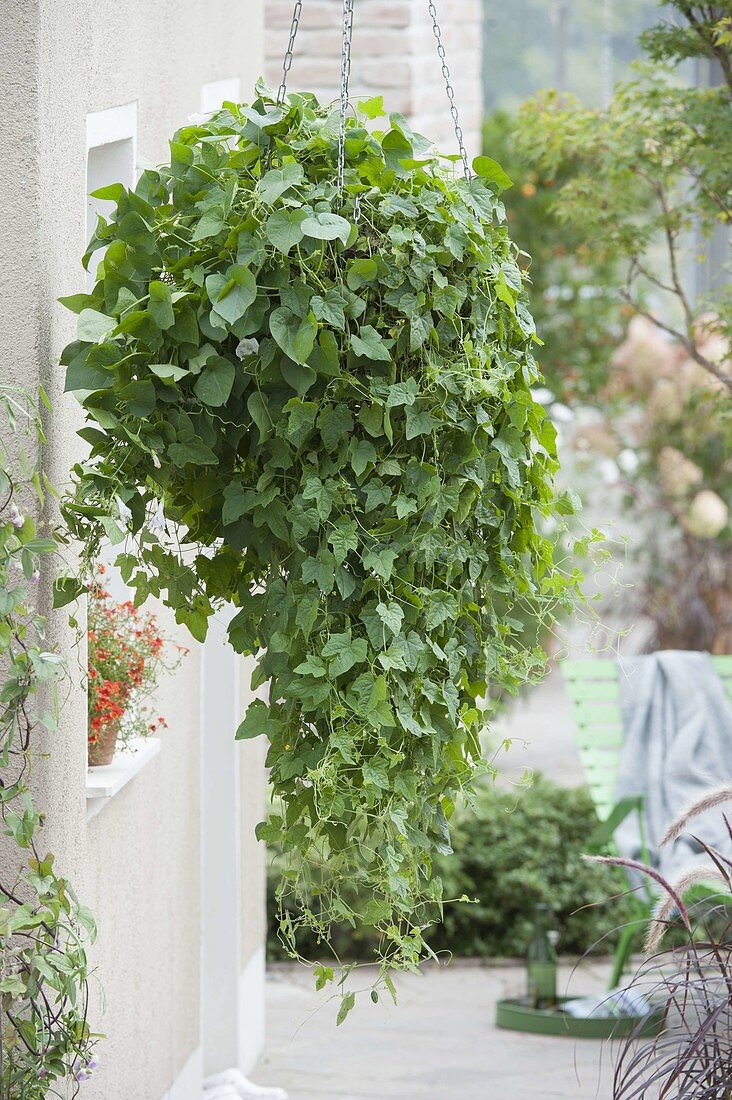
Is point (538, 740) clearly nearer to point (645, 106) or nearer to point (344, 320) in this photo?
point (645, 106)

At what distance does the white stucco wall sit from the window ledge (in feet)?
0.13

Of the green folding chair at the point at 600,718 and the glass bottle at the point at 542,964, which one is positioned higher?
the green folding chair at the point at 600,718

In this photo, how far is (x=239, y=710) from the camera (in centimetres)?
366

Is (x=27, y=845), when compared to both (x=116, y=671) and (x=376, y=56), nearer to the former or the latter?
(x=116, y=671)

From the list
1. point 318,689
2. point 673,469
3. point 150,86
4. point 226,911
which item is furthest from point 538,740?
point 318,689

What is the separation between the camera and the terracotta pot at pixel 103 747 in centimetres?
225

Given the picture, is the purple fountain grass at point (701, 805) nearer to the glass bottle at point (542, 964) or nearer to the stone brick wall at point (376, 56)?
the glass bottle at point (542, 964)

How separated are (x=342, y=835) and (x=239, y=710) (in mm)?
1916

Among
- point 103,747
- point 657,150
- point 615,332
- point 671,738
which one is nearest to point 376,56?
point 657,150

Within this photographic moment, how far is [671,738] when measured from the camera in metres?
4.49

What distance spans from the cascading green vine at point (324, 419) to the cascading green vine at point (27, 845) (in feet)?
0.38

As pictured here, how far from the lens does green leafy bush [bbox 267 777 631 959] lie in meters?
4.66

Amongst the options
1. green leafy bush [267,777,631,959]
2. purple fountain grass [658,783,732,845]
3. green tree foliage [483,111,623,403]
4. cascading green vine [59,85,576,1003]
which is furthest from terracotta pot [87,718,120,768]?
green tree foliage [483,111,623,403]

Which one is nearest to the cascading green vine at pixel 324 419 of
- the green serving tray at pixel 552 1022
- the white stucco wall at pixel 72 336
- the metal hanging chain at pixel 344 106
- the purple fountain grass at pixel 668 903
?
the metal hanging chain at pixel 344 106
